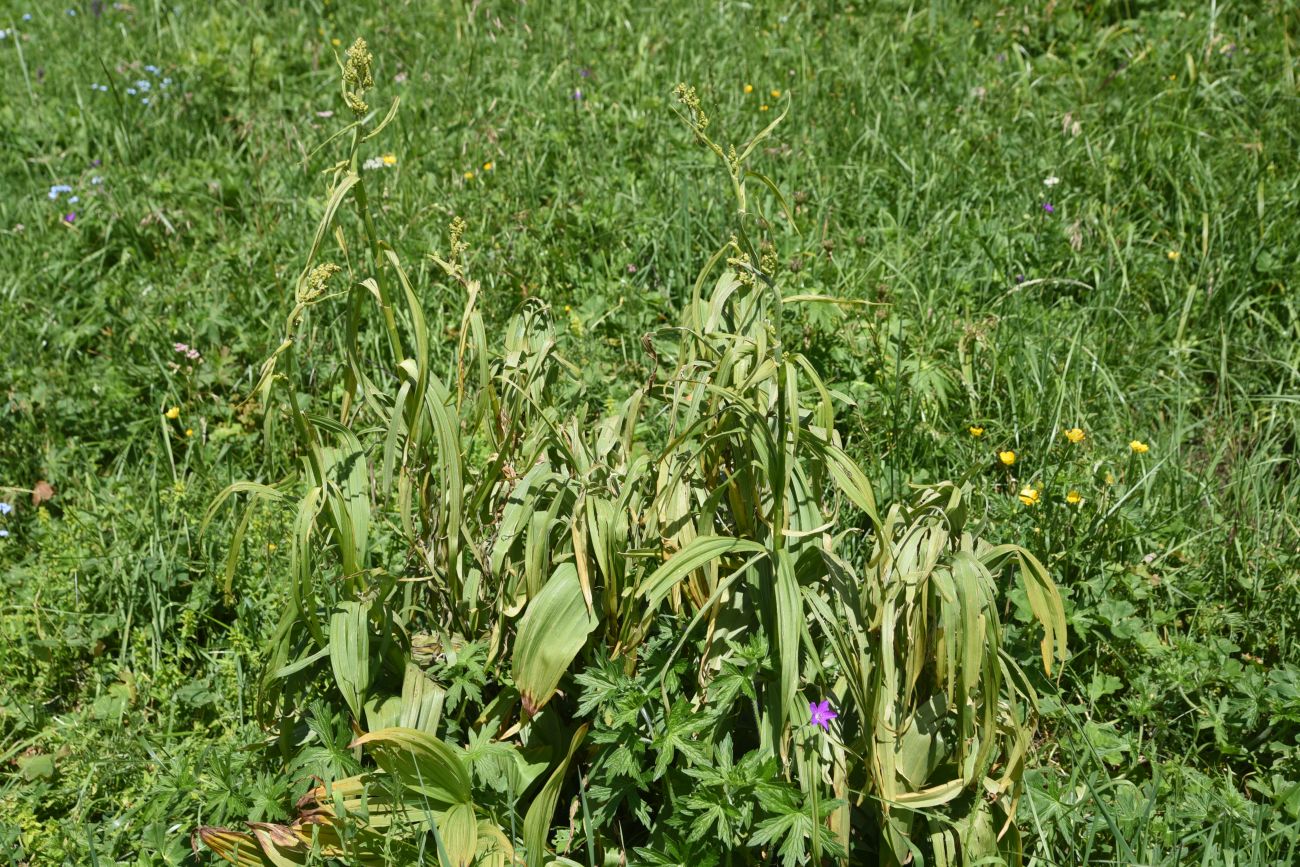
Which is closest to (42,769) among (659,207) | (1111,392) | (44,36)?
(659,207)

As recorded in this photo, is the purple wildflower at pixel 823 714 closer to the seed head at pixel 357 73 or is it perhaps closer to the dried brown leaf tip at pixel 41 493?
the seed head at pixel 357 73

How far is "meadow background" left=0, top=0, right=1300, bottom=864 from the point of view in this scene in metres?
2.41

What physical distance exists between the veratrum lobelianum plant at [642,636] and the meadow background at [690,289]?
0.16 meters

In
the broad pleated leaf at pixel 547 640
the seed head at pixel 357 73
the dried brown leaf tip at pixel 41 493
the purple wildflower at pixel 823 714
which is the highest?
the seed head at pixel 357 73

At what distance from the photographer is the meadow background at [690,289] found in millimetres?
2414

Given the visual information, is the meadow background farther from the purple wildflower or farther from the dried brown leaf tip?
the purple wildflower

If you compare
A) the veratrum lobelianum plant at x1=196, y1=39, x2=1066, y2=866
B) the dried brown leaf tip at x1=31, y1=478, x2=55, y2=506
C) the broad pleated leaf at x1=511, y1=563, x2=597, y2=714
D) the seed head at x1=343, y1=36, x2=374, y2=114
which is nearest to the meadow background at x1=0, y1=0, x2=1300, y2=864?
the dried brown leaf tip at x1=31, y1=478, x2=55, y2=506

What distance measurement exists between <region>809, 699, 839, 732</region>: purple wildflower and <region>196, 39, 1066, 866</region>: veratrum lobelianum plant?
31mm

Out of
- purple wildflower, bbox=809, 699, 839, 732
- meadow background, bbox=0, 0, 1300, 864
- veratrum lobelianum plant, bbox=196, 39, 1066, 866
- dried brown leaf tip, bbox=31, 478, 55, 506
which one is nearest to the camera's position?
veratrum lobelianum plant, bbox=196, 39, 1066, 866

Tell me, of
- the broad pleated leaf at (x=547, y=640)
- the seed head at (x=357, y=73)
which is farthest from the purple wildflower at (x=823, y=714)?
the seed head at (x=357, y=73)

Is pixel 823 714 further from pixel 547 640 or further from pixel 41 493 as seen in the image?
pixel 41 493

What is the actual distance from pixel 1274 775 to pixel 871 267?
1.62m

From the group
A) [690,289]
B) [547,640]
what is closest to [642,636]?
[547,640]

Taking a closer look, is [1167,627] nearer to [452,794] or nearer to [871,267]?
[871,267]
